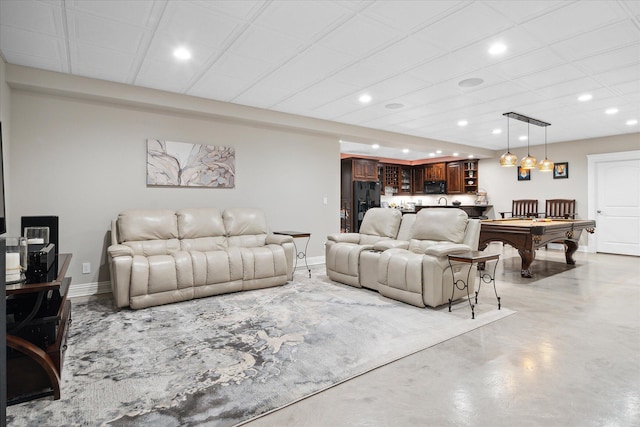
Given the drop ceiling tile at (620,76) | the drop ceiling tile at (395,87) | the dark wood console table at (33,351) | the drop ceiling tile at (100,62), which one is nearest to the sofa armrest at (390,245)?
the drop ceiling tile at (395,87)

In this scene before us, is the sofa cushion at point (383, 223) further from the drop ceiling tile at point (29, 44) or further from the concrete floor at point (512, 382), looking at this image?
the drop ceiling tile at point (29, 44)

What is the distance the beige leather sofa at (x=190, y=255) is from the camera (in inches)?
136

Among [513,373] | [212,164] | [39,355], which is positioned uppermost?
[212,164]

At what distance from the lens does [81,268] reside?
4.12 m

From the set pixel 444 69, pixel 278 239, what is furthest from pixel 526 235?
pixel 278 239

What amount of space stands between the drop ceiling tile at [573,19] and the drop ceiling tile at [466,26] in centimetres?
24

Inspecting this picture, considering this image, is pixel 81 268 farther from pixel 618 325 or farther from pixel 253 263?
pixel 618 325

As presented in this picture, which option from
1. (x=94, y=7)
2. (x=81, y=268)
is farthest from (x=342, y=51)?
(x=81, y=268)

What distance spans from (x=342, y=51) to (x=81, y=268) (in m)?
3.75

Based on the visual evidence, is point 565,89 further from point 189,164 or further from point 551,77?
point 189,164

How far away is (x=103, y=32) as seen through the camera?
2.87 meters

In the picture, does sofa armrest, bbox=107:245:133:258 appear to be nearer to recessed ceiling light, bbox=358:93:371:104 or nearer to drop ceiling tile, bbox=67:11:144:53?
drop ceiling tile, bbox=67:11:144:53

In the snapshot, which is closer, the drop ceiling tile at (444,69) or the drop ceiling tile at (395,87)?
the drop ceiling tile at (444,69)

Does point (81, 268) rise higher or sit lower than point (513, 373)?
higher
